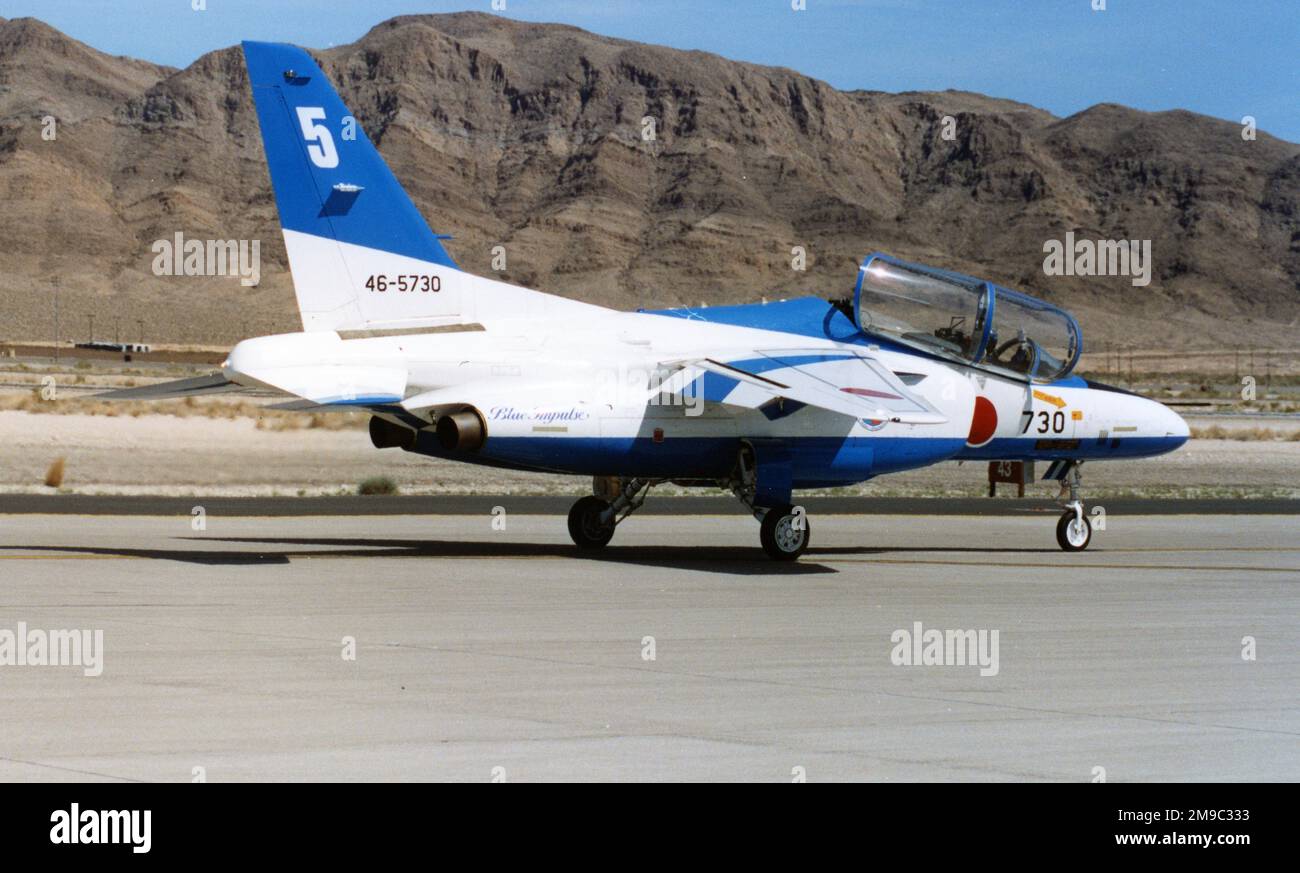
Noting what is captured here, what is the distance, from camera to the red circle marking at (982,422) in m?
22.5

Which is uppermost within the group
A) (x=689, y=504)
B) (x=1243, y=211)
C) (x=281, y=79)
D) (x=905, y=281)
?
(x=1243, y=211)

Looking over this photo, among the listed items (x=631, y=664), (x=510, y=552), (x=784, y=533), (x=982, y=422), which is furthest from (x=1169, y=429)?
(x=631, y=664)

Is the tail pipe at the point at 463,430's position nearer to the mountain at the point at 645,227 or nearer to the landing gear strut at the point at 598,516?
the landing gear strut at the point at 598,516

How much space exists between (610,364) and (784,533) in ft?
10.1

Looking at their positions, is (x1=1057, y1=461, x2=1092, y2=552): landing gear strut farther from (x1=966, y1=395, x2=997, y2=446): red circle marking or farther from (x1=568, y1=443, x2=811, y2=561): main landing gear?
(x1=568, y1=443, x2=811, y2=561): main landing gear

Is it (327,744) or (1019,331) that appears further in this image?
(1019,331)

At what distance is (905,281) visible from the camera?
21.8m

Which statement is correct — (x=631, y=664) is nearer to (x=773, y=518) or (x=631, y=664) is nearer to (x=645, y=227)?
(x=773, y=518)

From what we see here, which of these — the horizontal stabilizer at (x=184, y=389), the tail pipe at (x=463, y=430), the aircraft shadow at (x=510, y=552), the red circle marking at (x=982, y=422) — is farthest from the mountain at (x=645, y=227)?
the tail pipe at (x=463, y=430)

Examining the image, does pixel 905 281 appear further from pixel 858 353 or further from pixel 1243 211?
pixel 1243 211

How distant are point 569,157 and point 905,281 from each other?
177 m

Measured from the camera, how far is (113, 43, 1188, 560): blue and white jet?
19.7 meters

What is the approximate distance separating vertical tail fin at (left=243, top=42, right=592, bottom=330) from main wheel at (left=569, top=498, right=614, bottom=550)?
367 cm

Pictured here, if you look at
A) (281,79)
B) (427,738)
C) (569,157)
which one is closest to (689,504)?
(281,79)
